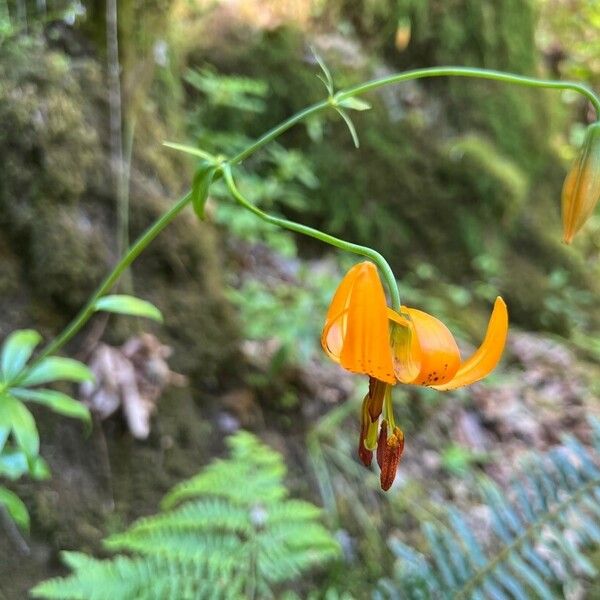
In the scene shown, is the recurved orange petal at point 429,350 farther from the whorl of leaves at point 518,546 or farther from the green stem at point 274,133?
the whorl of leaves at point 518,546

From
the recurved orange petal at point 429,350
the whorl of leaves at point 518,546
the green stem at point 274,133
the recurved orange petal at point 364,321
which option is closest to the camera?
the recurved orange petal at point 364,321

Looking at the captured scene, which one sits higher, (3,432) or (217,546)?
(3,432)

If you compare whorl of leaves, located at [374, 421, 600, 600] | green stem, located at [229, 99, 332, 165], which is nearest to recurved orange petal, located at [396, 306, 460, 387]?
green stem, located at [229, 99, 332, 165]

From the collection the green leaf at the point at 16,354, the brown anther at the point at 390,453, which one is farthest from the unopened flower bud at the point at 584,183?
the green leaf at the point at 16,354

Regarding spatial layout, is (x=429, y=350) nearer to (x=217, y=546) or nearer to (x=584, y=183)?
(x=584, y=183)

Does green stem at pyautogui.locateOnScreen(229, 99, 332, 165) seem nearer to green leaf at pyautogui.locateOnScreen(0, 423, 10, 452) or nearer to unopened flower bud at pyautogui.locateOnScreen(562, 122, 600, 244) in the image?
unopened flower bud at pyautogui.locateOnScreen(562, 122, 600, 244)

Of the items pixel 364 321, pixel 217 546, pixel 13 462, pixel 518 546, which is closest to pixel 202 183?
pixel 364 321
